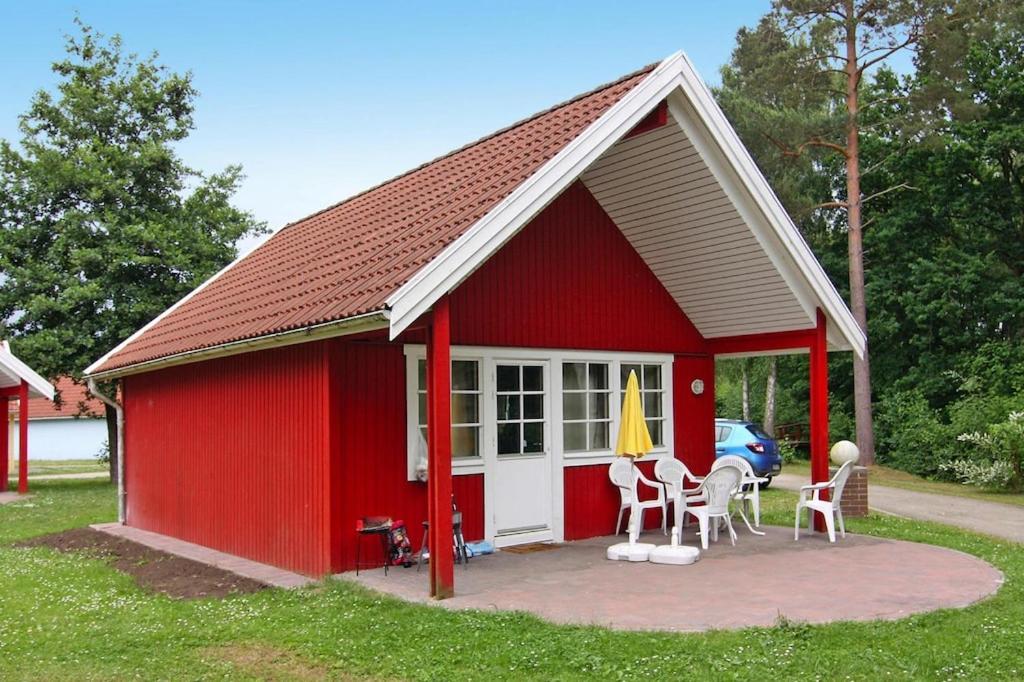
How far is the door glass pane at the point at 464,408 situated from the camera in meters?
9.74

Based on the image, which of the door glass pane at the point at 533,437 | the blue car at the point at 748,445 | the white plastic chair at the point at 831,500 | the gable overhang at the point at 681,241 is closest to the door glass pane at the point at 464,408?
the door glass pane at the point at 533,437

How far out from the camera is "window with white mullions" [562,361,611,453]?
1079 cm

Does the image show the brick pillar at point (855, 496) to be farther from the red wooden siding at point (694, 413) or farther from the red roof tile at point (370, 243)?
the red roof tile at point (370, 243)

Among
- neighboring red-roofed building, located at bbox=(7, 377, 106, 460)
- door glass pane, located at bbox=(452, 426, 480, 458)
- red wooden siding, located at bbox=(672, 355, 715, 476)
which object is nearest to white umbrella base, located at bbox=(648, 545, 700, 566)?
door glass pane, located at bbox=(452, 426, 480, 458)

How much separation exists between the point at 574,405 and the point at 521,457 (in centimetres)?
103

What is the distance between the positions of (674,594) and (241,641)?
10.8ft

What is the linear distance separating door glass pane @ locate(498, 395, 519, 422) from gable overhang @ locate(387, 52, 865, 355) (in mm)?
1933

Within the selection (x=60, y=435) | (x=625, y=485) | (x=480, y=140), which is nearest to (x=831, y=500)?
(x=625, y=485)

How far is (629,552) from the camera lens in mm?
9180

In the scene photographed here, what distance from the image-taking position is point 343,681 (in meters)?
5.59

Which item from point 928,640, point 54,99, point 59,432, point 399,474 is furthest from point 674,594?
point 59,432

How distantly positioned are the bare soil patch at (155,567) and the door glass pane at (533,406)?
10.8 ft

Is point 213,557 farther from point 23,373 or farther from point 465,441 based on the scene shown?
point 23,373

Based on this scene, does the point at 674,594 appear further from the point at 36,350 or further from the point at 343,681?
Answer: the point at 36,350
